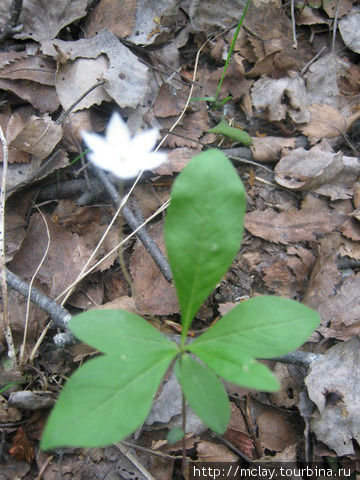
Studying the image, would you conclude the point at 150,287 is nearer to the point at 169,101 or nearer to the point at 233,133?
the point at 233,133

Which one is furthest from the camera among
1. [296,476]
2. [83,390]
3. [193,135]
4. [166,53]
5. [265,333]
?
[166,53]

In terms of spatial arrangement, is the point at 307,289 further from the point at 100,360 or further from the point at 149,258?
the point at 100,360

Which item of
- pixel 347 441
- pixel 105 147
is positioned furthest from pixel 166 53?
pixel 347 441

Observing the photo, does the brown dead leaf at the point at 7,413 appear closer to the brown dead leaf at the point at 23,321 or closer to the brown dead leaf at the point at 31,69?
the brown dead leaf at the point at 23,321

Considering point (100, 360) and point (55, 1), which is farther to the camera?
point (55, 1)

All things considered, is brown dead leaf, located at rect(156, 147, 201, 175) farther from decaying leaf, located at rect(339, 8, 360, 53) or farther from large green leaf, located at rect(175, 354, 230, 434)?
decaying leaf, located at rect(339, 8, 360, 53)

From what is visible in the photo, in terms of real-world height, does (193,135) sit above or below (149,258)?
above

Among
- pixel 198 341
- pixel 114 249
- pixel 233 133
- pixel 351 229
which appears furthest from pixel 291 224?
pixel 198 341
